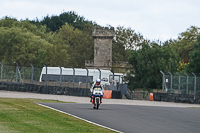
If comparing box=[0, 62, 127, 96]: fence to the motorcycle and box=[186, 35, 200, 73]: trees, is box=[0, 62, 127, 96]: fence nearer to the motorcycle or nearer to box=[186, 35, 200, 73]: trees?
the motorcycle

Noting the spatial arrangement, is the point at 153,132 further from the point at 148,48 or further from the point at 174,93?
the point at 148,48

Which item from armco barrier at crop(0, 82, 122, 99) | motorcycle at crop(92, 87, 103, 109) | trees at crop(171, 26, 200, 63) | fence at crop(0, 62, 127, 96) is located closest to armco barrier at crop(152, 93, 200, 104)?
armco barrier at crop(0, 82, 122, 99)

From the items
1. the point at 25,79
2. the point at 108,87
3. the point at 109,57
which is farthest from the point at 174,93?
the point at 109,57

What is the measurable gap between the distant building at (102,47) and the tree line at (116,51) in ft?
19.4

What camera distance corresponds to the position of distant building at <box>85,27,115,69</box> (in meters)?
100

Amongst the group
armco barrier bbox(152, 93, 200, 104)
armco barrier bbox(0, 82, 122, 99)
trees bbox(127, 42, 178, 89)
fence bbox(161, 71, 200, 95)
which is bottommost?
armco barrier bbox(152, 93, 200, 104)

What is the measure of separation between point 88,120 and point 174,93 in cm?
2471

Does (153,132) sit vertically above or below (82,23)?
below

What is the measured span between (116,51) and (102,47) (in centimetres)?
1491

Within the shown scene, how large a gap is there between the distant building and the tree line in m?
5.90

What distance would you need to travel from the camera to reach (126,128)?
16.4m

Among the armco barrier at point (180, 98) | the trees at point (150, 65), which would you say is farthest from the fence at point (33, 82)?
the trees at point (150, 65)

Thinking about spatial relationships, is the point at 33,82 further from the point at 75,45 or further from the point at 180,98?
the point at 75,45

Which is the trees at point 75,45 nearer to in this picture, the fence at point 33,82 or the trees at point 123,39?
the trees at point 123,39
